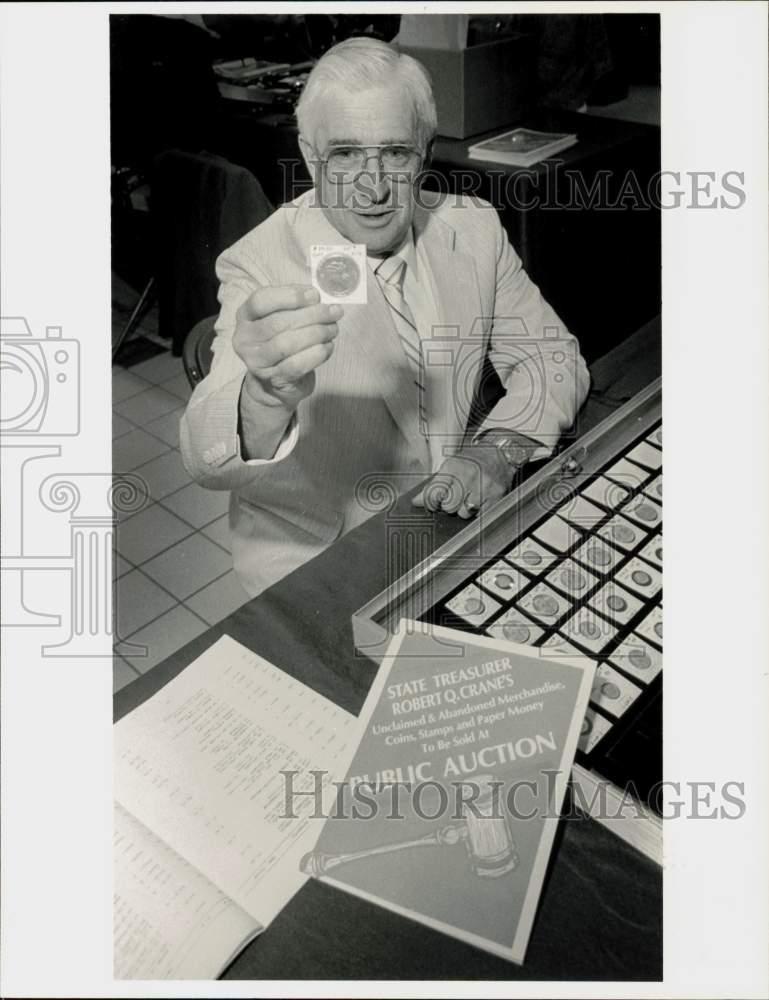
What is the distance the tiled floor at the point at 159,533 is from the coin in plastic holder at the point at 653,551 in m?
0.74

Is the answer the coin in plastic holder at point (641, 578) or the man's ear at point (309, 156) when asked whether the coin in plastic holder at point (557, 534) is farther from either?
the man's ear at point (309, 156)

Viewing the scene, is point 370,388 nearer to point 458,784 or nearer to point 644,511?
point 644,511

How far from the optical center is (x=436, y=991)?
2.39ft

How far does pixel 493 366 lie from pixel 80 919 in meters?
1.23

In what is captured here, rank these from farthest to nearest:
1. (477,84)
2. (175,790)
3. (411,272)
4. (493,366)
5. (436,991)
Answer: (477,84) → (493,366) → (411,272) → (175,790) → (436,991)

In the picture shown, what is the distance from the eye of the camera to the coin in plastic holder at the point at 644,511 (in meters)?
1.11

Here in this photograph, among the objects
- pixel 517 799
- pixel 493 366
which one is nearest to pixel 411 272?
pixel 493 366

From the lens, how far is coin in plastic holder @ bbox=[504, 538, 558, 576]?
1038 millimetres

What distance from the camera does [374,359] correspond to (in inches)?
53.2

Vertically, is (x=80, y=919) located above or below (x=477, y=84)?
below

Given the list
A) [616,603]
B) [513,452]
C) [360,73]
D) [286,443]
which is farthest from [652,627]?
[360,73]

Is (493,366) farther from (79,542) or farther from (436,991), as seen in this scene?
(436,991)

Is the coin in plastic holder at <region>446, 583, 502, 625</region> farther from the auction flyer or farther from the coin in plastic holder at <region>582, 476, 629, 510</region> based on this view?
the coin in plastic holder at <region>582, 476, 629, 510</region>

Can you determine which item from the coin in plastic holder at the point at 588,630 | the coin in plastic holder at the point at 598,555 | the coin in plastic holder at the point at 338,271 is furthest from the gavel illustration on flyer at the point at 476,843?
the coin in plastic holder at the point at 338,271
